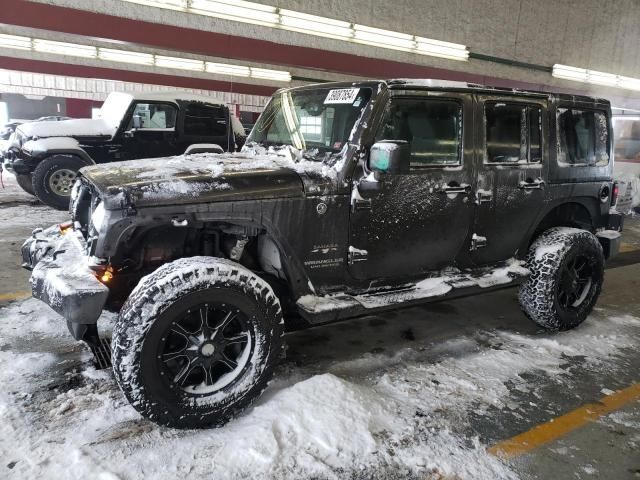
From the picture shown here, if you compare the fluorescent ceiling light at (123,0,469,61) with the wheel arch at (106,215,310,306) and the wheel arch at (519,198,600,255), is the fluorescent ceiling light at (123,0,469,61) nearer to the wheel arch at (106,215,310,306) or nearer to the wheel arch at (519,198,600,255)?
the wheel arch at (106,215,310,306)

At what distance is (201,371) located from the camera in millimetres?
2705

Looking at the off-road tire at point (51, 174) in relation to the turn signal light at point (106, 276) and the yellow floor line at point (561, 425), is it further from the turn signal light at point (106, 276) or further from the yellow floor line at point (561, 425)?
the yellow floor line at point (561, 425)

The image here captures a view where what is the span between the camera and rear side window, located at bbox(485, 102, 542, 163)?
11.7ft

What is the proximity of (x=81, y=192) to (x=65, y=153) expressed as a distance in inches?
217

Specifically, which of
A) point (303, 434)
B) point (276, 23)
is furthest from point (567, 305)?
point (276, 23)

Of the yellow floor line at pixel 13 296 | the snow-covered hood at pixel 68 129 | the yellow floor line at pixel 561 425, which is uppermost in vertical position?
the snow-covered hood at pixel 68 129

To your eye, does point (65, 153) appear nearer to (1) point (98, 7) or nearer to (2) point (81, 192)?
(1) point (98, 7)

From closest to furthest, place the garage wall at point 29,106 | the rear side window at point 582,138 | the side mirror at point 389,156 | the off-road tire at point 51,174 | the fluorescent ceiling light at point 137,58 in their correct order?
the side mirror at point 389,156 → the rear side window at point 582,138 → the off-road tire at point 51,174 → the fluorescent ceiling light at point 137,58 → the garage wall at point 29,106

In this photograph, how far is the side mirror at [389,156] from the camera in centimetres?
276

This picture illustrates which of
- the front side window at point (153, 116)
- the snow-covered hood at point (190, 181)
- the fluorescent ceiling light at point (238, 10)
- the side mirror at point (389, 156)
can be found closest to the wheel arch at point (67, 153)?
the front side window at point (153, 116)

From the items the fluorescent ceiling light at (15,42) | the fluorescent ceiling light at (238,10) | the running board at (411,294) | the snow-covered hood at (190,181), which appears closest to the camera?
the snow-covered hood at (190,181)

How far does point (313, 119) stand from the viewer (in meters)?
3.44

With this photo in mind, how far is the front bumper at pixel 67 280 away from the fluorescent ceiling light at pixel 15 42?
466 inches

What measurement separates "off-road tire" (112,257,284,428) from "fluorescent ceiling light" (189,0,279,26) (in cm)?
661
